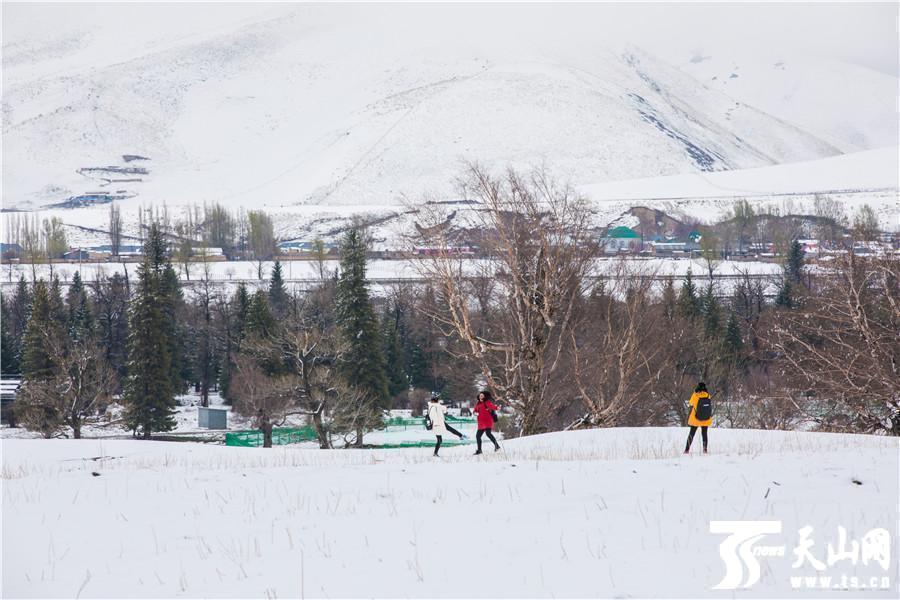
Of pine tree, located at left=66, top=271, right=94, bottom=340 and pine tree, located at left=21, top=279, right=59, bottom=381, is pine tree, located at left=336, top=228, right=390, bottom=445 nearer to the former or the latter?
pine tree, located at left=21, top=279, right=59, bottom=381

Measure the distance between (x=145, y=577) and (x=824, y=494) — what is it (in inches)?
325

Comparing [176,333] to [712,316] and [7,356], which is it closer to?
[7,356]

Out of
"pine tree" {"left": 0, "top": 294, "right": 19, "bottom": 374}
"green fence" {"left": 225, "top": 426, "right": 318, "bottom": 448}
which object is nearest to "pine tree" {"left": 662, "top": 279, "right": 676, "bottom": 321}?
"green fence" {"left": 225, "top": 426, "right": 318, "bottom": 448}

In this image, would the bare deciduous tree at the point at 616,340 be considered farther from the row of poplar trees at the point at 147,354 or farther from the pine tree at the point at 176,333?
the pine tree at the point at 176,333

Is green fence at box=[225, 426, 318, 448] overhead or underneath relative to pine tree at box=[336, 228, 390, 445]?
underneath

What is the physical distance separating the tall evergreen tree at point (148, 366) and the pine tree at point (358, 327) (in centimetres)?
1104

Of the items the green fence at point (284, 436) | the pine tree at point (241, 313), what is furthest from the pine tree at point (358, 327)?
the pine tree at point (241, 313)

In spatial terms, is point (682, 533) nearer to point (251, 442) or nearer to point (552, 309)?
point (552, 309)

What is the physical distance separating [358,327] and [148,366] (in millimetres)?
12850

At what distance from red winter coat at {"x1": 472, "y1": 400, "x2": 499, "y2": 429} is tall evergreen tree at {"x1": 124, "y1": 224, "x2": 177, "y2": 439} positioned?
42602mm

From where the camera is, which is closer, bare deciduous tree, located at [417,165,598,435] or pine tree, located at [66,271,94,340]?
bare deciduous tree, located at [417,165,598,435]

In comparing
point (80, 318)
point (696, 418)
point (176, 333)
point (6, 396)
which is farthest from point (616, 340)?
point (80, 318)

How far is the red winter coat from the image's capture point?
1942 cm

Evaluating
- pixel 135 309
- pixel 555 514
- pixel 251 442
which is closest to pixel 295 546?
pixel 555 514
